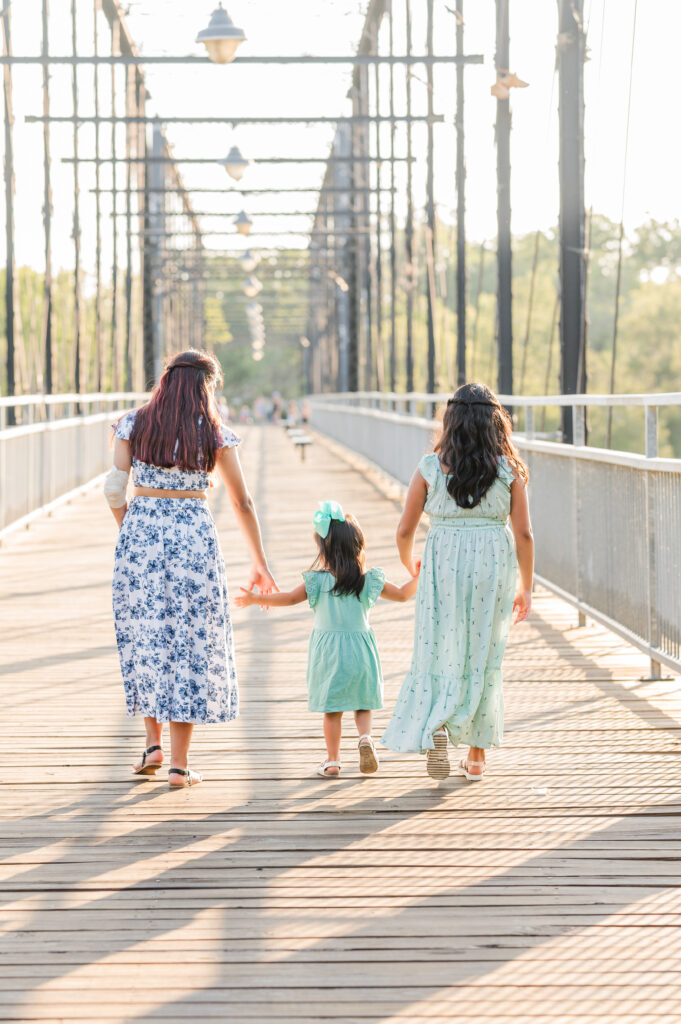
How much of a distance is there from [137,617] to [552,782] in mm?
1366

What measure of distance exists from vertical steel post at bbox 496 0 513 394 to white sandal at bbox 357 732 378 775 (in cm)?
1130

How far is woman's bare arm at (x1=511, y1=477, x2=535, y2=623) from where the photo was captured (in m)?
4.91

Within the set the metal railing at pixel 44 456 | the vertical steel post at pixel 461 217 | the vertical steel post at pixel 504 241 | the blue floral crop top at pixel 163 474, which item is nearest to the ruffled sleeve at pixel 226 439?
the blue floral crop top at pixel 163 474

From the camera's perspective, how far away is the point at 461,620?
492 centimetres

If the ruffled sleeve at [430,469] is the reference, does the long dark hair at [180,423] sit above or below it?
above

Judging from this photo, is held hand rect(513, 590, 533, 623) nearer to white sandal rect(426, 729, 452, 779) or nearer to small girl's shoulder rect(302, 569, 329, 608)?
white sandal rect(426, 729, 452, 779)

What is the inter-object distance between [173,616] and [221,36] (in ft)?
23.2

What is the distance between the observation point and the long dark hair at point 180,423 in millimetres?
4965

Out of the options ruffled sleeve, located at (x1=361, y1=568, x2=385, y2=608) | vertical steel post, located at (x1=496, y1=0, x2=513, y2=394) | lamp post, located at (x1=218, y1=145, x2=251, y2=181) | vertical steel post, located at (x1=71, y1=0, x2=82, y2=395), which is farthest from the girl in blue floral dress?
vertical steel post, located at (x1=71, y1=0, x2=82, y2=395)

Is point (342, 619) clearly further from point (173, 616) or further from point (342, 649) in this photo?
point (173, 616)

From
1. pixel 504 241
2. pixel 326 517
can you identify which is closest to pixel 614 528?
pixel 326 517

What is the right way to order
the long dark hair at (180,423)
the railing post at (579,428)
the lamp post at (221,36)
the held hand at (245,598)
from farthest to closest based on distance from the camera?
1. the lamp post at (221,36)
2. the railing post at (579,428)
3. the held hand at (245,598)
4. the long dark hair at (180,423)

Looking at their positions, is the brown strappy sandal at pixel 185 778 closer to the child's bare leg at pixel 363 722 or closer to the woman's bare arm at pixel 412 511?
the child's bare leg at pixel 363 722

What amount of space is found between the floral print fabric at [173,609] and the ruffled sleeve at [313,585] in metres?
0.26
